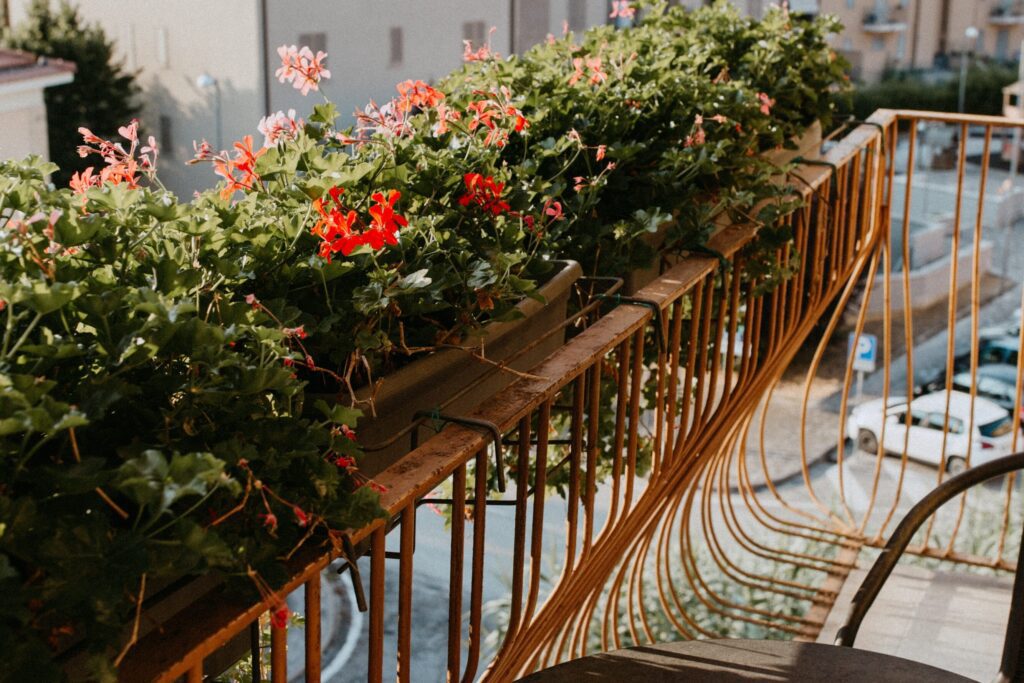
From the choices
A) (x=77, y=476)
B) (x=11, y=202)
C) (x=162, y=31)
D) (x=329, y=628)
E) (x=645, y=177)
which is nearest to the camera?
(x=77, y=476)

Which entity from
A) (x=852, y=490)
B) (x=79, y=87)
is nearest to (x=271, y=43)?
(x=79, y=87)

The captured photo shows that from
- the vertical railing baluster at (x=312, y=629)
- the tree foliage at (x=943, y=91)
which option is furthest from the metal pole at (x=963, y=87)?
the vertical railing baluster at (x=312, y=629)

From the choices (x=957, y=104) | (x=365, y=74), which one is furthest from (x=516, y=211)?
(x=957, y=104)

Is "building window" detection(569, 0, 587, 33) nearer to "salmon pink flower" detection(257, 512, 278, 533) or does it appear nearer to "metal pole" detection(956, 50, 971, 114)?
"salmon pink flower" detection(257, 512, 278, 533)

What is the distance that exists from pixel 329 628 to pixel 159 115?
10.7 ft

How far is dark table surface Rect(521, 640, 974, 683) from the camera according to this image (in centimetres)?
95

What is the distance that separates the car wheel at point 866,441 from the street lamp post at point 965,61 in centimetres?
1027

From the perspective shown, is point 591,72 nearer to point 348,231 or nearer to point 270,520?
point 348,231

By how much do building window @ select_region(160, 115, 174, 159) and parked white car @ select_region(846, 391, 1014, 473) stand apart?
5.90 metres

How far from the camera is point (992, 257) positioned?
51.8ft

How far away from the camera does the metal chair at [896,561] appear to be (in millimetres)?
1097

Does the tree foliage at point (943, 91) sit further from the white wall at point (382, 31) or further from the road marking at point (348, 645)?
the road marking at point (348, 645)

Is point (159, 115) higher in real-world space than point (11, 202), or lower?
lower

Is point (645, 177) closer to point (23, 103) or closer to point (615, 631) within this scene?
point (615, 631)
